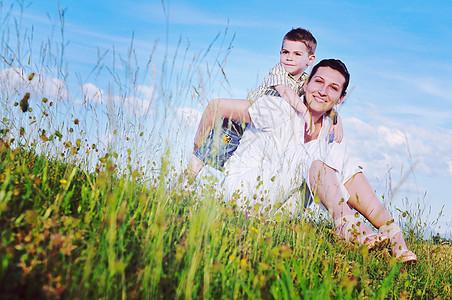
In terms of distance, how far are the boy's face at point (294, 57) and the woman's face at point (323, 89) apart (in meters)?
0.88

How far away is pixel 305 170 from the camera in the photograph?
365cm

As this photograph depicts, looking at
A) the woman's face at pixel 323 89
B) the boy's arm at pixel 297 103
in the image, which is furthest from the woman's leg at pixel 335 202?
the woman's face at pixel 323 89

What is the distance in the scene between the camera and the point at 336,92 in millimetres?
4492

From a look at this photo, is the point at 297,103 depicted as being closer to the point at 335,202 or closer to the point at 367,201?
the point at 335,202

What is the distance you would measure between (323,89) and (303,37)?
1504mm

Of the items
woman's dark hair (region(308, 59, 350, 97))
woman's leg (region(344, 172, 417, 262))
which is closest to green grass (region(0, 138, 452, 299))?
woman's leg (region(344, 172, 417, 262))

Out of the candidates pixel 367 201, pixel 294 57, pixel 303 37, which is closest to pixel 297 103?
pixel 367 201

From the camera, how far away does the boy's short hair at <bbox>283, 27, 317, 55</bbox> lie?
549 centimetres

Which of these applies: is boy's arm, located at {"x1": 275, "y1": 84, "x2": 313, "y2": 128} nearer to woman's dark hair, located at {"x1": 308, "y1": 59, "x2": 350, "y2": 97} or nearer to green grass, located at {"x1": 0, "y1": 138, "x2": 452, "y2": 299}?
woman's dark hair, located at {"x1": 308, "y1": 59, "x2": 350, "y2": 97}

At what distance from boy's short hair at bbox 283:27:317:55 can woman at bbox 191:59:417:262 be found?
1.15 metres

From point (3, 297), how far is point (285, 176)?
2708 mm

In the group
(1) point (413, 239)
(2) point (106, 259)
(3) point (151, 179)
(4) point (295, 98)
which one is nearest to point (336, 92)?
(4) point (295, 98)

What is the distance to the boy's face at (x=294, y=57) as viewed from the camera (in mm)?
5391

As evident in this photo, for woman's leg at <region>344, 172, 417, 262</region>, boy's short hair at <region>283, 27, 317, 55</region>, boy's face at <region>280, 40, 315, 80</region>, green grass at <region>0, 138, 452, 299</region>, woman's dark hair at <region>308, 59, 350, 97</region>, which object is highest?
boy's short hair at <region>283, 27, 317, 55</region>
